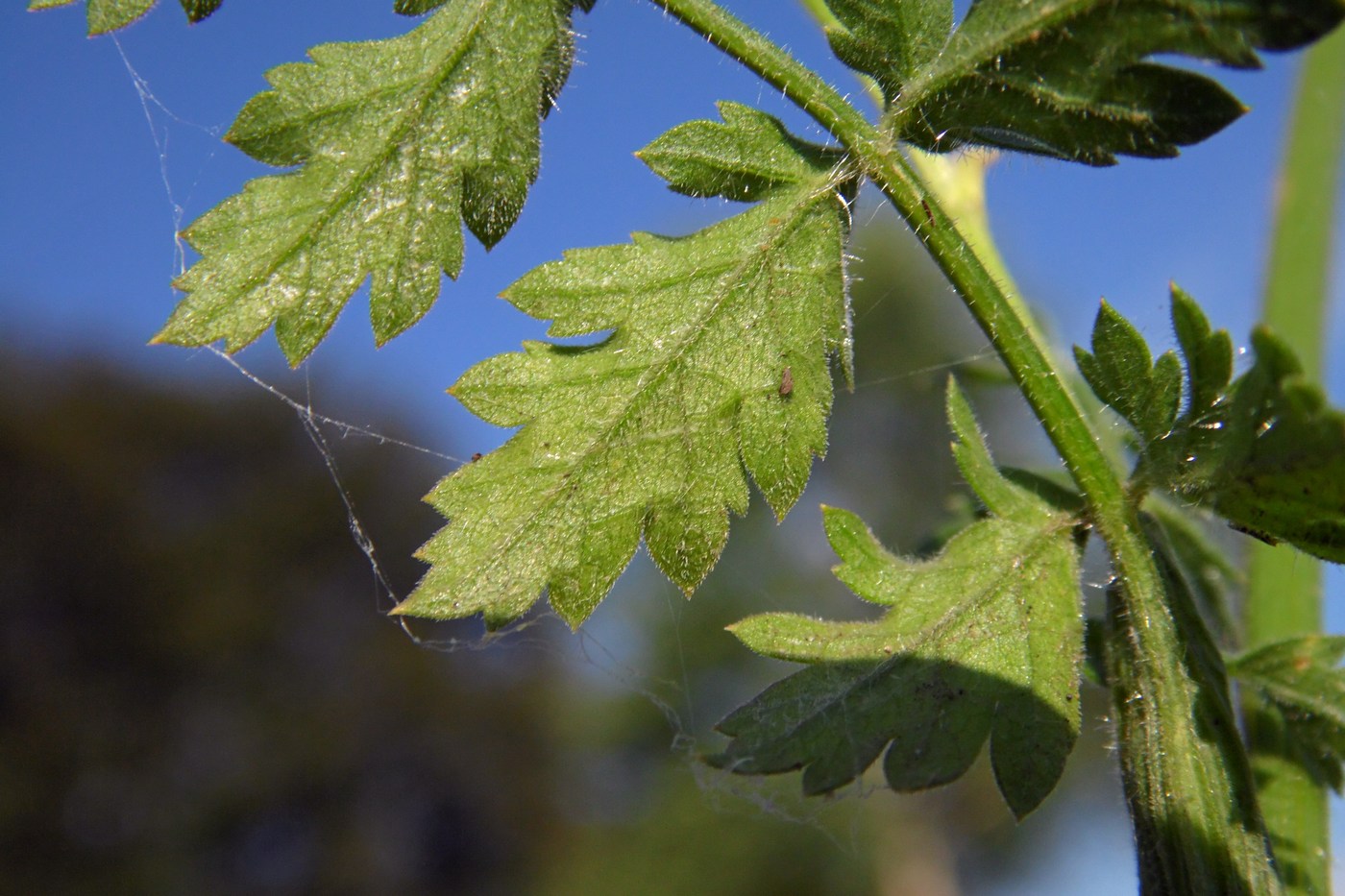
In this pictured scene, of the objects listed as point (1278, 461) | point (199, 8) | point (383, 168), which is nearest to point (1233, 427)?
point (1278, 461)

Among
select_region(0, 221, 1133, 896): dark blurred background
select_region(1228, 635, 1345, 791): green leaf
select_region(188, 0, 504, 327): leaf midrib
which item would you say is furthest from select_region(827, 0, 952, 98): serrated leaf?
select_region(0, 221, 1133, 896): dark blurred background

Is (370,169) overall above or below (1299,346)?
below

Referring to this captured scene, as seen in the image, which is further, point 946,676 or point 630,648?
point 630,648

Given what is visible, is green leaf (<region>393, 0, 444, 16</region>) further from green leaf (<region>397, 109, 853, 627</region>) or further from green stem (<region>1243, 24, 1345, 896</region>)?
green stem (<region>1243, 24, 1345, 896</region>)

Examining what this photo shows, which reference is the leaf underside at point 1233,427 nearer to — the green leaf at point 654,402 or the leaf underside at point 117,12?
the green leaf at point 654,402

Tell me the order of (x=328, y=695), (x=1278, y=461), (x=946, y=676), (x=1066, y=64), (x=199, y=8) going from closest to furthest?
1. (x=1278, y=461)
2. (x=1066, y=64)
3. (x=946, y=676)
4. (x=199, y=8)
5. (x=328, y=695)

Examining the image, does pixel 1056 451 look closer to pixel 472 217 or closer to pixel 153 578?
pixel 472 217

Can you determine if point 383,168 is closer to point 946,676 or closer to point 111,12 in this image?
point 111,12
